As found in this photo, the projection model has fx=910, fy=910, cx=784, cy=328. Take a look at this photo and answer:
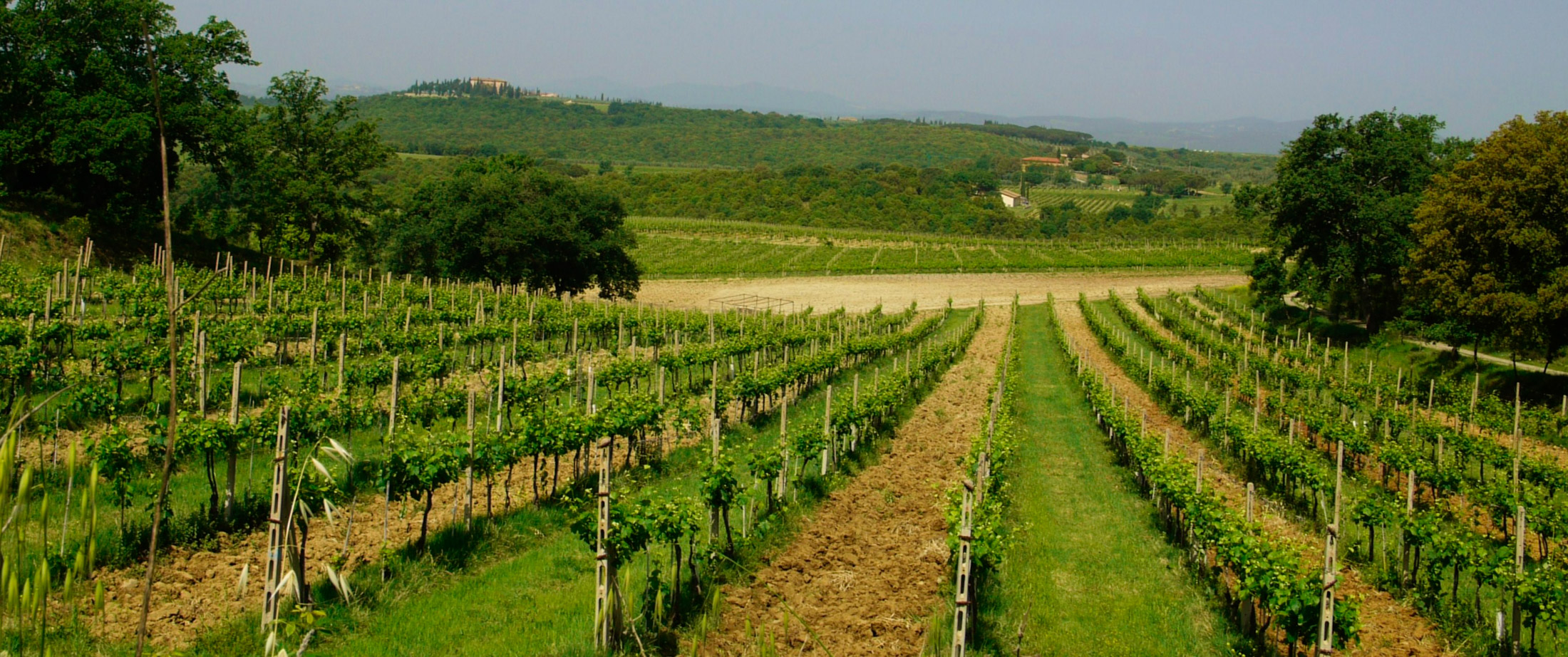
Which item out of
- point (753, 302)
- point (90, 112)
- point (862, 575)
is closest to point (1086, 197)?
point (753, 302)

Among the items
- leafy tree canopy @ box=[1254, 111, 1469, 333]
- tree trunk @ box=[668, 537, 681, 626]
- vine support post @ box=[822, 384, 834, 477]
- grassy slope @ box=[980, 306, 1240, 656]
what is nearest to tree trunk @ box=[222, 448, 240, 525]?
tree trunk @ box=[668, 537, 681, 626]

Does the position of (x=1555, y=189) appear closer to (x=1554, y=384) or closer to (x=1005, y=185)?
(x=1554, y=384)

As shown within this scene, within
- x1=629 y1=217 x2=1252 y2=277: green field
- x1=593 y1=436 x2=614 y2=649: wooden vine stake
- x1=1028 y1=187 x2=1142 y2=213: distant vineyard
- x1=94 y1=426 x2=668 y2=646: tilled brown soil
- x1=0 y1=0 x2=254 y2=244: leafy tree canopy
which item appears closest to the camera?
x1=593 y1=436 x2=614 y2=649: wooden vine stake

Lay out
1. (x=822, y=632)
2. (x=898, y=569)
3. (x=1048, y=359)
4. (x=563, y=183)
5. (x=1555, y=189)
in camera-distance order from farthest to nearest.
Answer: (x=563, y=183), (x=1048, y=359), (x=1555, y=189), (x=898, y=569), (x=822, y=632)

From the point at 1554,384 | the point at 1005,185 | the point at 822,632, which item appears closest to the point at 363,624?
the point at 822,632

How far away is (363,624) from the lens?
7.65 metres

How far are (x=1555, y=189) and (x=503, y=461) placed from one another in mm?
24068

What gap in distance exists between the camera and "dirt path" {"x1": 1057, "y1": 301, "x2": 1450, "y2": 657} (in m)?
8.53

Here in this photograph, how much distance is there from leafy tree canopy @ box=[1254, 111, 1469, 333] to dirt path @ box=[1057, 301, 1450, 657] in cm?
1511

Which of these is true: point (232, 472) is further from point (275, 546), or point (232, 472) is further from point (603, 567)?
point (603, 567)

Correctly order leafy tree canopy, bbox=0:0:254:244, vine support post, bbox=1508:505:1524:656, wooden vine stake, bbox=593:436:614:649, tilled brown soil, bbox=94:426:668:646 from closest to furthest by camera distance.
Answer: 1. wooden vine stake, bbox=593:436:614:649
2. tilled brown soil, bbox=94:426:668:646
3. vine support post, bbox=1508:505:1524:656
4. leafy tree canopy, bbox=0:0:254:244

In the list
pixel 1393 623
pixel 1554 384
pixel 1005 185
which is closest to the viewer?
pixel 1393 623

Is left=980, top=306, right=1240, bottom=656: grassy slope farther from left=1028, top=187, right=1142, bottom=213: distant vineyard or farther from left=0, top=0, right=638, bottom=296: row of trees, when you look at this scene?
left=1028, top=187, right=1142, bottom=213: distant vineyard

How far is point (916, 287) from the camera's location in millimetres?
54875
